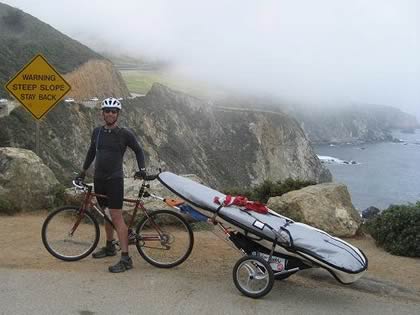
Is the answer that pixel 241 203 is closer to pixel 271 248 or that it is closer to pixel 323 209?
pixel 271 248

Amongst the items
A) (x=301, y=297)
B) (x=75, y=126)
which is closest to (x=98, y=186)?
(x=301, y=297)

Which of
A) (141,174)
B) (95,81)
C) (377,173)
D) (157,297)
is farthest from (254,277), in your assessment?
(377,173)

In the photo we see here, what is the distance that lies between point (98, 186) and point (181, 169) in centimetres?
6296

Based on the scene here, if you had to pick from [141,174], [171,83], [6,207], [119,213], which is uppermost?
[171,83]

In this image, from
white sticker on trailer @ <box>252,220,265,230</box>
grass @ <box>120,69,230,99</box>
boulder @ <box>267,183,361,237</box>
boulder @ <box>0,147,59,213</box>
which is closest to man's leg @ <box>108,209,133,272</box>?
white sticker on trailer @ <box>252,220,265,230</box>

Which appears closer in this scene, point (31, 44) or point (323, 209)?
point (323, 209)

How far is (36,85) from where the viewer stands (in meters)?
11.6

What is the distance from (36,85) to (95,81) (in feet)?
200

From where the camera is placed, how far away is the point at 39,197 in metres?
11.5

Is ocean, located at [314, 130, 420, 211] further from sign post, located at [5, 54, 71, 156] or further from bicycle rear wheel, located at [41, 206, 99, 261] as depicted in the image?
bicycle rear wheel, located at [41, 206, 99, 261]

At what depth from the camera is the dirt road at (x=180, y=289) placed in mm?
6145

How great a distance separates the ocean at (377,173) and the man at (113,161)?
70.2 meters

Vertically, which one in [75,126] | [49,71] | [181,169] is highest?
[49,71]

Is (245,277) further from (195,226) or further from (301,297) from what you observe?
(195,226)
